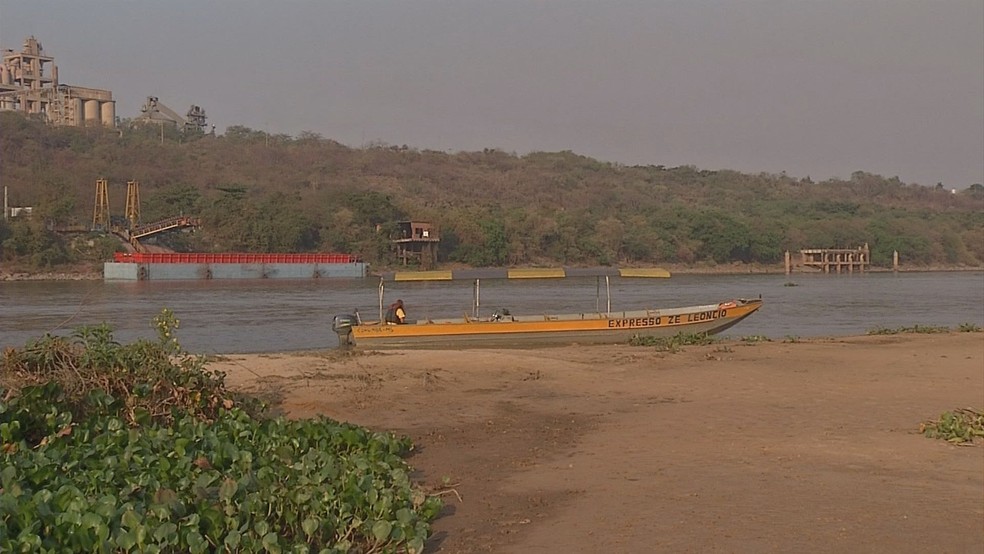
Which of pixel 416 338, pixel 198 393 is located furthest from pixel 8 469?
pixel 416 338

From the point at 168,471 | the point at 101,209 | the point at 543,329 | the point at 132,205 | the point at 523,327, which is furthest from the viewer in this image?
the point at 101,209

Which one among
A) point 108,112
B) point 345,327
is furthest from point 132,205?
point 108,112

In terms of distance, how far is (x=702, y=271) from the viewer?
76.3 metres

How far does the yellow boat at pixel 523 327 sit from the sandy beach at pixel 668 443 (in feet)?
5.99

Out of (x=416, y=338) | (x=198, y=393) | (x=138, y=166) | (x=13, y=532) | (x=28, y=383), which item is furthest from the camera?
(x=138, y=166)

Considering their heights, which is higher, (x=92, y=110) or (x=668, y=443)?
(x=92, y=110)

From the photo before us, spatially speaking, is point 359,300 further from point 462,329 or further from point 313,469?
point 313,469

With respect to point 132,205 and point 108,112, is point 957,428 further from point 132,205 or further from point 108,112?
point 108,112

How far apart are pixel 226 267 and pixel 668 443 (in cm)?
5048

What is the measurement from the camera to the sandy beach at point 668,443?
6.43 m

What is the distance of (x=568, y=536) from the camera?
6297 millimetres

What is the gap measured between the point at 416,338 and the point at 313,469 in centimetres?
1275

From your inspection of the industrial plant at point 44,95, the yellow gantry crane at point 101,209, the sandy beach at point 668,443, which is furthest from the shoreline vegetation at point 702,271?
the industrial plant at point 44,95

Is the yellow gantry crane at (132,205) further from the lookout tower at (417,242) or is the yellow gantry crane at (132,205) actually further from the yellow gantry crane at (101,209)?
the lookout tower at (417,242)
